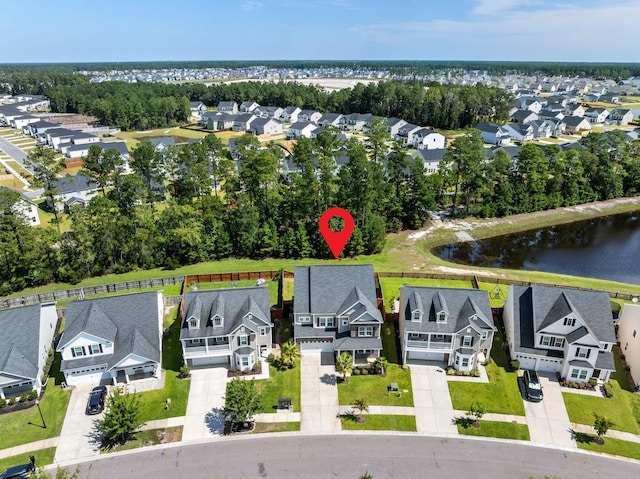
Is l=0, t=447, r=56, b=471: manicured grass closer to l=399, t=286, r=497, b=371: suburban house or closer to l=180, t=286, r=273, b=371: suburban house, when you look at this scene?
l=180, t=286, r=273, b=371: suburban house

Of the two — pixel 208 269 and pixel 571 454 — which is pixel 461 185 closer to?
pixel 208 269

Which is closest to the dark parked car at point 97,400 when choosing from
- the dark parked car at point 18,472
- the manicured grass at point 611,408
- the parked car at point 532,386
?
the dark parked car at point 18,472

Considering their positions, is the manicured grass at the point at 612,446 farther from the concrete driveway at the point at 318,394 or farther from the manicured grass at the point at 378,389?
the concrete driveway at the point at 318,394

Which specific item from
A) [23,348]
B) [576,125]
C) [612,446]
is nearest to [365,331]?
[612,446]

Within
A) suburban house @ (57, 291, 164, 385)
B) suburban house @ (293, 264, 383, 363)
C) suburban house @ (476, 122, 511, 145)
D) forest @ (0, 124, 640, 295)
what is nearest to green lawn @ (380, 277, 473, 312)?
suburban house @ (293, 264, 383, 363)

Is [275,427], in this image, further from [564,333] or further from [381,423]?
[564,333]
